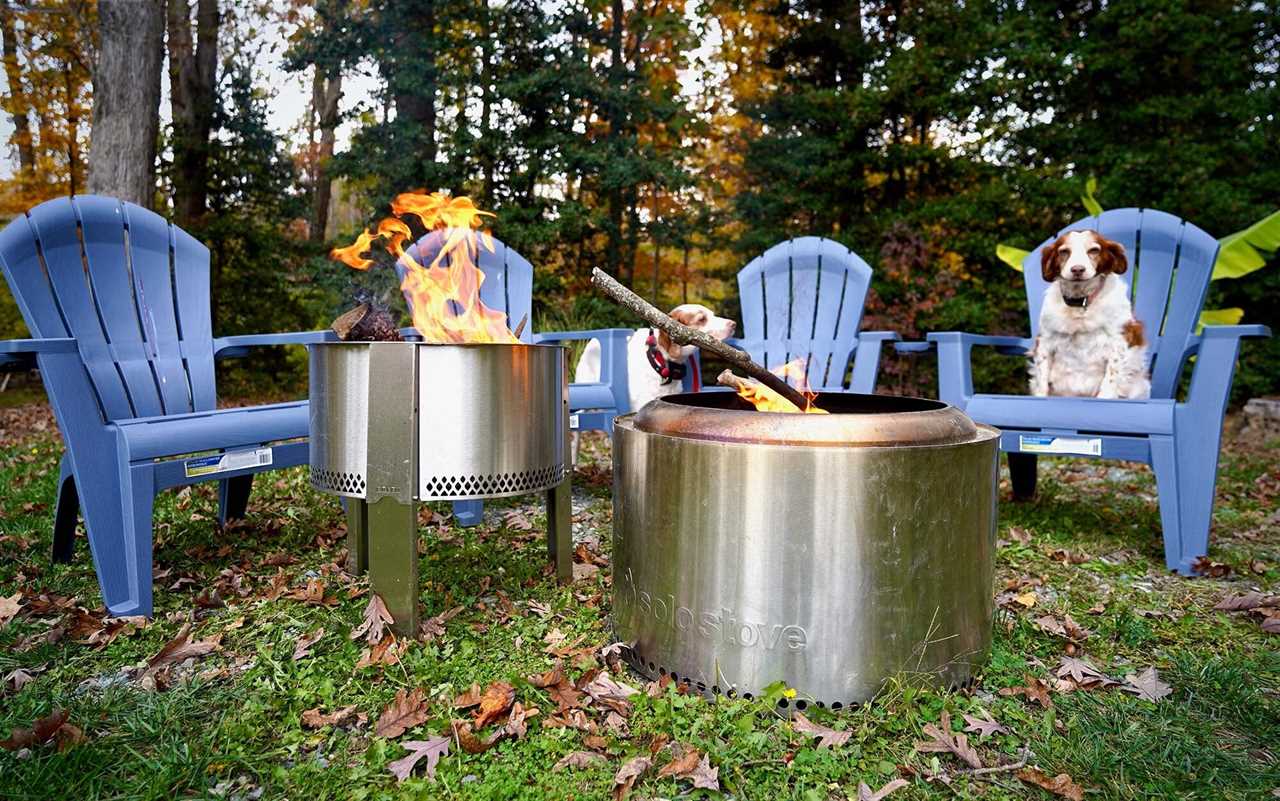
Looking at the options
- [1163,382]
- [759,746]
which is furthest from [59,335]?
[1163,382]

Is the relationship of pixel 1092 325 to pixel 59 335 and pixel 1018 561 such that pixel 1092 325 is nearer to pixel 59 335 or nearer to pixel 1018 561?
pixel 1018 561

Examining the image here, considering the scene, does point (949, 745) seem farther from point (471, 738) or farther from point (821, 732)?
point (471, 738)

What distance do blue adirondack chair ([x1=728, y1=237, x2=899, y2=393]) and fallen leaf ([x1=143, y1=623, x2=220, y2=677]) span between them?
2.84m

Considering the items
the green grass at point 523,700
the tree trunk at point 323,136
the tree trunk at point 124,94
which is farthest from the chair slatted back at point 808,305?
the tree trunk at point 323,136

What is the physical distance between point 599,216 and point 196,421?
21.5ft

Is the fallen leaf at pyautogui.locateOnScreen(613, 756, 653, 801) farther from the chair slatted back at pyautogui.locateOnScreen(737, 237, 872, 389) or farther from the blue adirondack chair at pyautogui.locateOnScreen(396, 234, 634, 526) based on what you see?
the chair slatted back at pyautogui.locateOnScreen(737, 237, 872, 389)

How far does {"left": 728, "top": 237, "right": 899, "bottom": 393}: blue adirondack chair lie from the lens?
4117mm

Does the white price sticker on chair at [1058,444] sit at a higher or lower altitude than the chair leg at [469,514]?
higher

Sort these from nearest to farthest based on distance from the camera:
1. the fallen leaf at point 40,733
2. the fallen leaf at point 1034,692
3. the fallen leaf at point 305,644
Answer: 1. the fallen leaf at point 40,733
2. the fallen leaf at point 1034,692
3. the fallen leaf at point 305,644

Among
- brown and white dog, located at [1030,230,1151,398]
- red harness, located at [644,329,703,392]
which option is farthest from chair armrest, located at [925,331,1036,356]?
red harness, located at [644,329,703,392]

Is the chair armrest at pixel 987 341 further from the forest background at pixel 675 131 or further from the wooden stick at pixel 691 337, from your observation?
the forest background at pixel 675 131

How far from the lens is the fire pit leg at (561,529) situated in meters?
2.68

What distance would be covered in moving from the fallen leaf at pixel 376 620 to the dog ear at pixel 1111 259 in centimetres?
331

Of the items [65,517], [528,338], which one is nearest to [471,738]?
[65,517]
